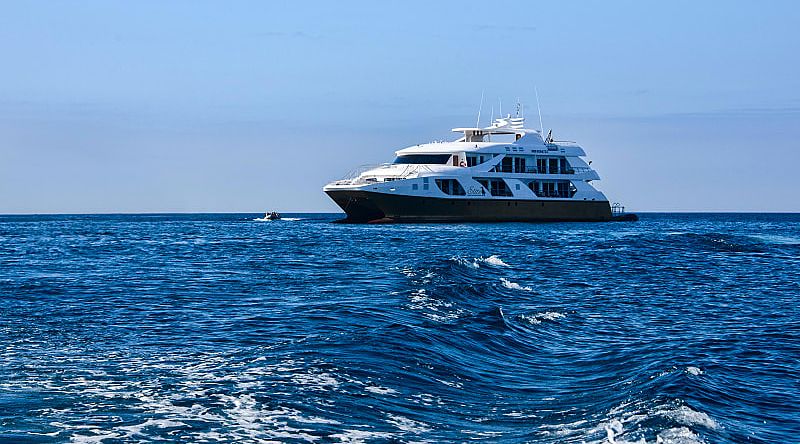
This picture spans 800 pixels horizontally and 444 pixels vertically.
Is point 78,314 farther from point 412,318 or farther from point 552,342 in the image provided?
point 552,342

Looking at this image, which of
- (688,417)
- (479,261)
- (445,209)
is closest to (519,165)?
(445,209)

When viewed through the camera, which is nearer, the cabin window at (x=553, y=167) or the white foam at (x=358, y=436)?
the white foam at (x=358, y=436)

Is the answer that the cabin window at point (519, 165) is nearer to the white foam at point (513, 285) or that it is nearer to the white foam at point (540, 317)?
the white foam at point (513, 285)

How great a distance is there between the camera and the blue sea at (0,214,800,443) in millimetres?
12008

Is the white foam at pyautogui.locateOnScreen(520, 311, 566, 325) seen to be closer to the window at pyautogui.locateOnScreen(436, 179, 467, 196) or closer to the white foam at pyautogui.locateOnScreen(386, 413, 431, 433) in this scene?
the white foam at pyautogui.locateOnScreen(386, 413, 431, 433)

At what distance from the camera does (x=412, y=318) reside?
68.9 ft

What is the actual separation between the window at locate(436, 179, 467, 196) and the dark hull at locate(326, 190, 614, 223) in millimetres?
825

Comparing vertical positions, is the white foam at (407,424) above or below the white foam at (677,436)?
below

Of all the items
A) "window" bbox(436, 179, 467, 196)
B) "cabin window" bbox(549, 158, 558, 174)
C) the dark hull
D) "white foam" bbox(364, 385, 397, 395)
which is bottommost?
"white foam" bbox(364, 385, 397, 395)

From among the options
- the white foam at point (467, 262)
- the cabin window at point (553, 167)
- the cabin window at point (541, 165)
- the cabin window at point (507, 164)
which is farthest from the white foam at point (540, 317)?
the cabin window at point (553, 167)

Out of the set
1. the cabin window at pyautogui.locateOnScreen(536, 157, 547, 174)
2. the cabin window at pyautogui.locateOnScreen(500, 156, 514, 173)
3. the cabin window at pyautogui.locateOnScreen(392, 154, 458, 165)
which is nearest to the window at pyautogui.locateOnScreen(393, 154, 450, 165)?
the cabin window at pyautogui.locateOnScreen(392, 154, 458, 165)

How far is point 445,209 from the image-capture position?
263 feet

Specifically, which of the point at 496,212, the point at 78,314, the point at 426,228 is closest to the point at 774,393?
the point at 78,314

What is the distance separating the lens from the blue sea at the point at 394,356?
39.4 ft
